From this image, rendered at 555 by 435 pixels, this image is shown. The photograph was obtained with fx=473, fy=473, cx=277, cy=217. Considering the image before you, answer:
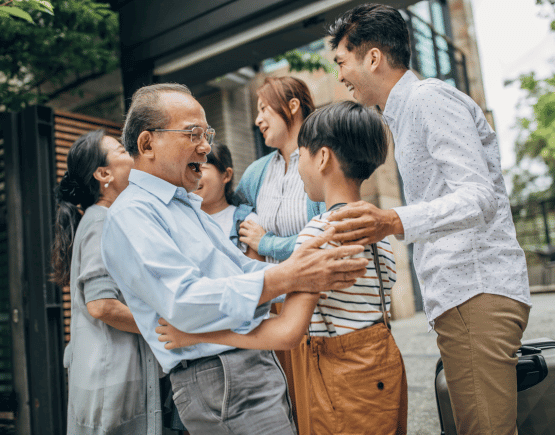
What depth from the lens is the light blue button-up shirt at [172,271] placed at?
4.21 feet

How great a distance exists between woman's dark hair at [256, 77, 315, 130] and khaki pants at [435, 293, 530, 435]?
1.46 metres

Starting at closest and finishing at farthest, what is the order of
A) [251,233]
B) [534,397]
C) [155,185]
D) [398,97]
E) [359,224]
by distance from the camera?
[359,224]
[155,185]
[398,97]
[534,397]
[251,233]

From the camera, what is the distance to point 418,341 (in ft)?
21.2

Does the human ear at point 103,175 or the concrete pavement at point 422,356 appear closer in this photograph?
the human ear at point 103,175

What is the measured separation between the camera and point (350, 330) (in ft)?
5.24

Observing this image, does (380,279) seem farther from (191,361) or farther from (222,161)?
(222,161)

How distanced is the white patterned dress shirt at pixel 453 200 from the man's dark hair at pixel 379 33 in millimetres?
199

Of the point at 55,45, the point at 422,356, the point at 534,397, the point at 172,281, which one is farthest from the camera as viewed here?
the point at 422,356

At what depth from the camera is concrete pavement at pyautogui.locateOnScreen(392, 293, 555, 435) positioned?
143 inches

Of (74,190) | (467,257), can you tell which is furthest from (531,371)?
(74,190)

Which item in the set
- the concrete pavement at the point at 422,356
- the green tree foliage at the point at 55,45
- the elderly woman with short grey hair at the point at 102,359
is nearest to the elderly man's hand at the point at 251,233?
the elderly woman with short grey hair at the point at 102,359

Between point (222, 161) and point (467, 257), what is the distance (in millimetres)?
1621

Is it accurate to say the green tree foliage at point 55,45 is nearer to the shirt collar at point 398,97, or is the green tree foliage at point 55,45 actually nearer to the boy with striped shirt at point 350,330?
the shirt collar at point 398,97

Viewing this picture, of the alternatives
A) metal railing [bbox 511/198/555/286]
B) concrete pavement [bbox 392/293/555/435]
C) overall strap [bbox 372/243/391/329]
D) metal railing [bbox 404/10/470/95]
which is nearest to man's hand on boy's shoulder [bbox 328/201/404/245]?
overall strap [bbox 372/243/391/329]
